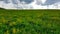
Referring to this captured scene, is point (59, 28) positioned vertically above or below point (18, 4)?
below

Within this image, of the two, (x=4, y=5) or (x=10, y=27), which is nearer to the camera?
(x=10, y=27)

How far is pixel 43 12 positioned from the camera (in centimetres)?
285

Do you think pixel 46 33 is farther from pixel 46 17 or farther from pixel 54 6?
pixel 54 6

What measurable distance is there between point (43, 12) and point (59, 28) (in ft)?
1.42

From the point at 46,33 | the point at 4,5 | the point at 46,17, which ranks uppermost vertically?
the point at 4,5

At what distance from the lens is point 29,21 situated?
2.72m

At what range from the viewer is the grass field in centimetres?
259

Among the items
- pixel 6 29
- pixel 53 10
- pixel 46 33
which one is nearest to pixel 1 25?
pixel 6 29

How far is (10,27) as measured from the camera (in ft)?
8.58

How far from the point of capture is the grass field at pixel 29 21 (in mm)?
2592

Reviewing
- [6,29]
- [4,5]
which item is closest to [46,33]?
[6,29]

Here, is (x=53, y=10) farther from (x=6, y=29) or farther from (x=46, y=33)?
(x=6, y=29)

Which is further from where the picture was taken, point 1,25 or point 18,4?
point 18,4

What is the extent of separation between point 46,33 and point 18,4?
0.77 metres
